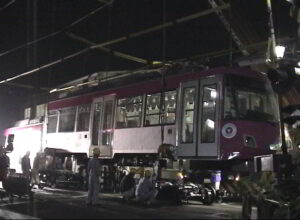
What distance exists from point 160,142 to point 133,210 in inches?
144

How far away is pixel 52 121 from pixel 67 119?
5.82 feet

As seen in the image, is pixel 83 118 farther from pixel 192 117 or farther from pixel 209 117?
pixel 209 117

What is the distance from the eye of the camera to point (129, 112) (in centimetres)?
1670

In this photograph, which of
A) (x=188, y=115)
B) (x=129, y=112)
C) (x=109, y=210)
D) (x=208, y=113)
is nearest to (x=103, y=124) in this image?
(x=129, y=112)

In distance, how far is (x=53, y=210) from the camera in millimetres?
11375

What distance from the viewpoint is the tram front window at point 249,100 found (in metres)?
13.4

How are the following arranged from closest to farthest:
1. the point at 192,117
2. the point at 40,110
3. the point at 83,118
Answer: the point at 192,117 < the point at 83,118 < the point at 40,110

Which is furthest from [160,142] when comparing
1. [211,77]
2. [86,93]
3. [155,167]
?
[86,93]

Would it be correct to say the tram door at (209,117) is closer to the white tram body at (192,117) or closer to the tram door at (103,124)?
the white tram body at (192,117)

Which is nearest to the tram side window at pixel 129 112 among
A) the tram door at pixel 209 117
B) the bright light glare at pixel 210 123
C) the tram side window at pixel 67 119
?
the tram door at pixel 209 117

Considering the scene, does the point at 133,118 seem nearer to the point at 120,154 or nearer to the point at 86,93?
the point at 120,154

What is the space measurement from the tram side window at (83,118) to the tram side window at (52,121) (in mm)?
2527

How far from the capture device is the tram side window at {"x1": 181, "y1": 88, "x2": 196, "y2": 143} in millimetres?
13914

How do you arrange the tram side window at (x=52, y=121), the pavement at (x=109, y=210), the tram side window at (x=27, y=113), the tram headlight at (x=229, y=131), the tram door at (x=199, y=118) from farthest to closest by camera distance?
the tram side window at (x=27, y=113)
the tram side window at (x=52, y=121)
the tram door at (x=199, y=118)
the tram headlight at (x=229, y=131)
the pavement at (x=109, y=210)
